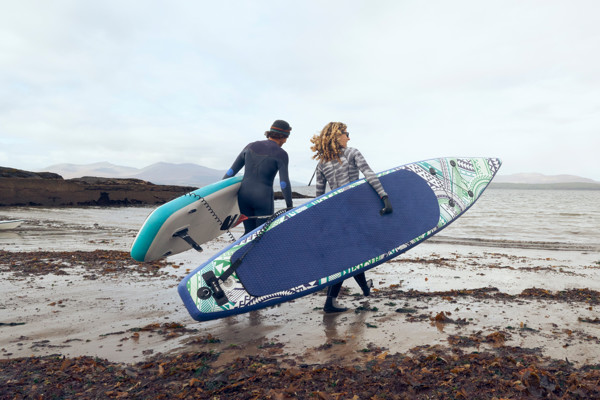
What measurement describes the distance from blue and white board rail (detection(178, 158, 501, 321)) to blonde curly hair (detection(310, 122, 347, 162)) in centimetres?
40

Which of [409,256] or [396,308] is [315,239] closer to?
[396,308]

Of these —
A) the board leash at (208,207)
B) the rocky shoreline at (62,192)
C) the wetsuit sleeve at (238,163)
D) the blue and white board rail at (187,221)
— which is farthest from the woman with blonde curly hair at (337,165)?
the rocky shoreline at (62,192)

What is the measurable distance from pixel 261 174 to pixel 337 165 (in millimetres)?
884

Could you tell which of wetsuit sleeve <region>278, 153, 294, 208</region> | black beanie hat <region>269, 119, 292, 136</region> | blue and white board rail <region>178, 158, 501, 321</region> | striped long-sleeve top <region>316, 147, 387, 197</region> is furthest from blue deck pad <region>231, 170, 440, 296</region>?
black beanie hat <region>269, 119, 292, 136</region>

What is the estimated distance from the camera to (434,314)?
4.00m

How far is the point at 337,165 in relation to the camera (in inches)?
171

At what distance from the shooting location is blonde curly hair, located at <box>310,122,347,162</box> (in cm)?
423

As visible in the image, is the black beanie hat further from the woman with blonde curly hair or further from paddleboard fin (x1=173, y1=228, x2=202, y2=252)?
paddleboard fin (x1=173, y1=228, x2=202, y2=252)

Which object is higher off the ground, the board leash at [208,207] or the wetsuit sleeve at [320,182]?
the wetsuit sleeve at [320,182]

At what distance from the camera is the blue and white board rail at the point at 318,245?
360 centimetres

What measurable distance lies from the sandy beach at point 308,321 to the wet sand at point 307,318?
0.01m

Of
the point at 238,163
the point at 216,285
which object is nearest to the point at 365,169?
the point at 238,163

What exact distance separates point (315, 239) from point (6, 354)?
9.15 feet

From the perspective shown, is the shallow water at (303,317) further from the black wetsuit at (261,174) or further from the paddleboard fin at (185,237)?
the black wetsuit at (261,174)
